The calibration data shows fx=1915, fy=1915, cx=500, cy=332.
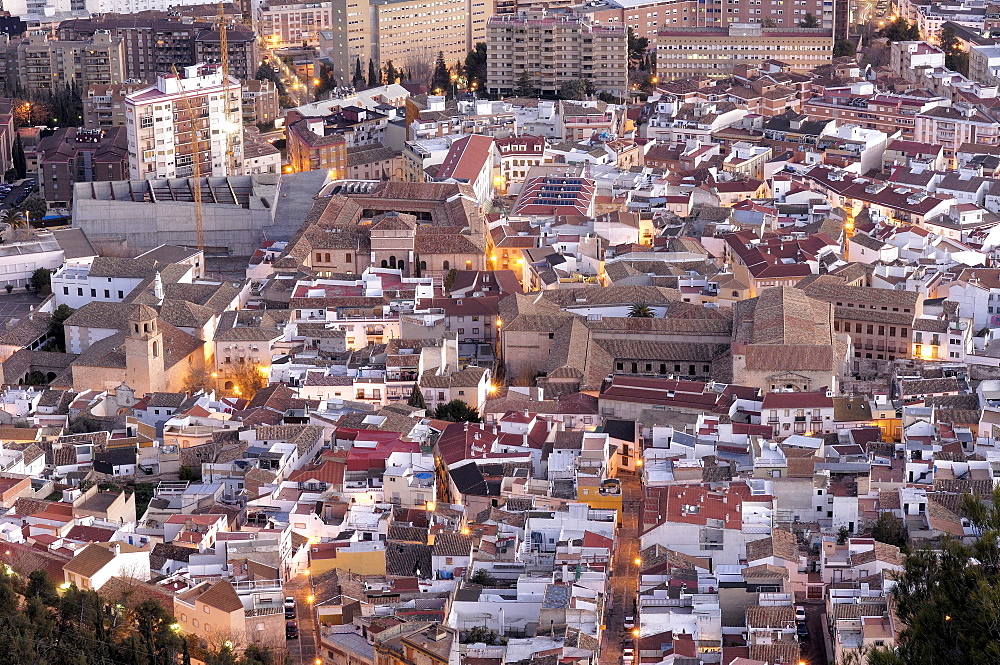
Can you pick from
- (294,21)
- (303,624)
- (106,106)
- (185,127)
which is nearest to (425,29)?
(294,21)

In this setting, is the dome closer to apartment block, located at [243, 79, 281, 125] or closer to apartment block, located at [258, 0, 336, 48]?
Answer: apartment block, located at [243, 79, 281, 125]

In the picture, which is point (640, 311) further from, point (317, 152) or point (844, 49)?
point (844, 49)

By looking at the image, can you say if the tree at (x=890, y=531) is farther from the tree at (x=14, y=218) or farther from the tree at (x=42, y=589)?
the tree at (x=14, y=218)

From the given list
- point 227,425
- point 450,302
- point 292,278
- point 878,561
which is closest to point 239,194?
point 292,278

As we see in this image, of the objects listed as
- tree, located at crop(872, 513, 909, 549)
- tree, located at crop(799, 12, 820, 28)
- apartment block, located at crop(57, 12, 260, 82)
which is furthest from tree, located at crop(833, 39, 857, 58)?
tree, located at crop(872, 513, 909, 549)

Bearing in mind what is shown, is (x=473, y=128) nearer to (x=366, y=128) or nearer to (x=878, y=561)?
(x=366, y=128)

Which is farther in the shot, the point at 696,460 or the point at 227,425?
the point at 227,425

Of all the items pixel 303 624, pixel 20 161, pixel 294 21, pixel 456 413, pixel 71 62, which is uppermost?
pixel 294 21
